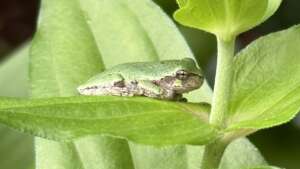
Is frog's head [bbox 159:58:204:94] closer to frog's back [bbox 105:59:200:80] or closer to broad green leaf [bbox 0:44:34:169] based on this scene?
frog's back [bbox 105:59:200:80]

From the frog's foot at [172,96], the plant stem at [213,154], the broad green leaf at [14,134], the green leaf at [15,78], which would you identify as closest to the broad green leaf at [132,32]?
the frog's foot at [172,96]

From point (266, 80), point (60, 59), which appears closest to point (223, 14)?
point (266, 80)

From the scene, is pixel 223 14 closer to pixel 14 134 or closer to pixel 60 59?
pixel 60 59

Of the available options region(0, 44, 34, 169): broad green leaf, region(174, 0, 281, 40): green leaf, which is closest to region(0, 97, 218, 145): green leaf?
region(174, 0, 281, 40): green leaf

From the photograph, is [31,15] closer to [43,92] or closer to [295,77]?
[43,92]

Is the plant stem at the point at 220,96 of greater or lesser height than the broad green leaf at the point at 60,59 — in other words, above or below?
above

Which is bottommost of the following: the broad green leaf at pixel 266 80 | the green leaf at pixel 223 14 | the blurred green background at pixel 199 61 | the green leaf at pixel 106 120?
the blurred green background at pixel 199 61

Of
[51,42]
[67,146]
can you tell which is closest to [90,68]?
[51,42]

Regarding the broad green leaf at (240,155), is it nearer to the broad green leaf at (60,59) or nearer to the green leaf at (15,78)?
the broad green leaf at (60,59)
